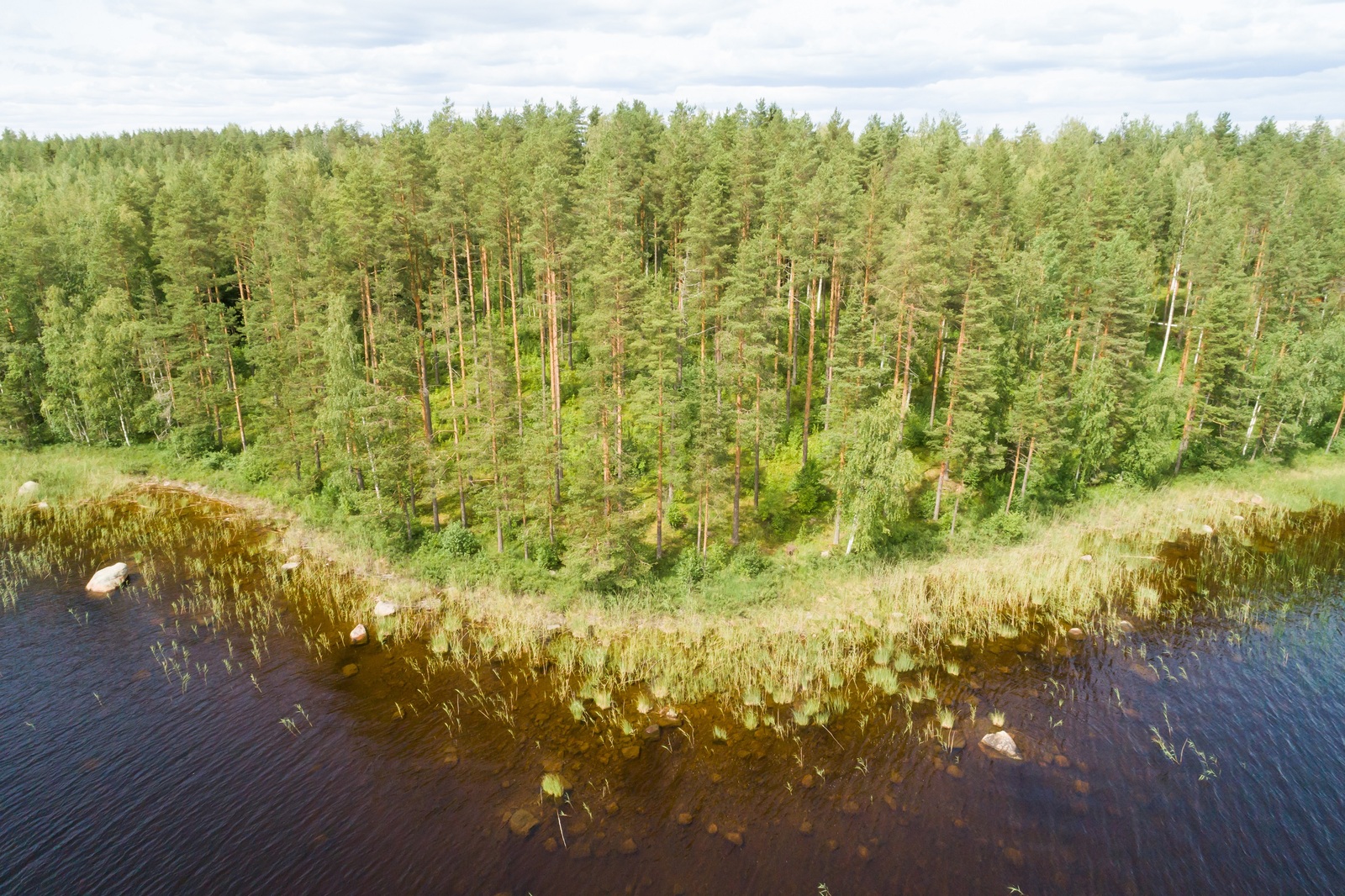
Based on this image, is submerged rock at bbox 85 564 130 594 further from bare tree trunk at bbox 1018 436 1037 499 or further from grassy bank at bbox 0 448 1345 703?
bare tree trunk at bbox 1018 436 1037 499

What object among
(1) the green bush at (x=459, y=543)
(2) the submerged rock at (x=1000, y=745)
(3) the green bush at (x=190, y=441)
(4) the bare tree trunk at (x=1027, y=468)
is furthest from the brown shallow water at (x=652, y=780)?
(3) the green bush at (x=190, y=441)

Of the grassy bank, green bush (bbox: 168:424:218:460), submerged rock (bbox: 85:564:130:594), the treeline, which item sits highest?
the treeline

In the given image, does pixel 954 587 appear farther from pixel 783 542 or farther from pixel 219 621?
pixel 219 621

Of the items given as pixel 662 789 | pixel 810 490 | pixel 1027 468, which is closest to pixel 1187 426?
pixel 1027 468

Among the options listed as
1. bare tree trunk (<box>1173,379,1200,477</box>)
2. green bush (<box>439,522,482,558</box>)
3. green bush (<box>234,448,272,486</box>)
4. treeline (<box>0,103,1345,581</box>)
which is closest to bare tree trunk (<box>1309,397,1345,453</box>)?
treeline (<box>0,103,1345,581</box>)

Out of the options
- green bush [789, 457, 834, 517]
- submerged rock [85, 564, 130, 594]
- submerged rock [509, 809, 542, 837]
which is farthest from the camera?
green bush [789, 457, 834, 517]

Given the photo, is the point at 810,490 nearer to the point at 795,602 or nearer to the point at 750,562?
the point at 750,562
